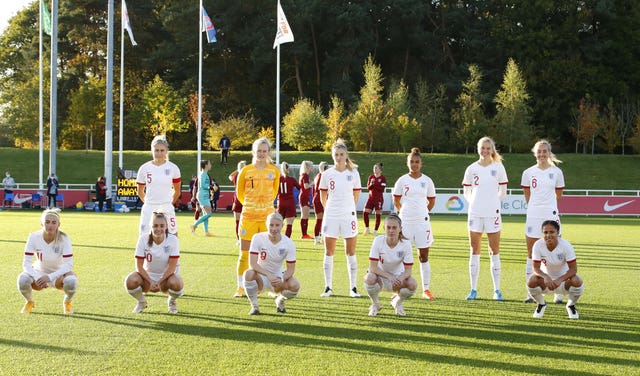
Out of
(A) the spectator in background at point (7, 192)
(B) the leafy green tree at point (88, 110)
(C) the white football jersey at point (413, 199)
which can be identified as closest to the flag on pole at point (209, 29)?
(A) the spectator in background at point (7, 192)

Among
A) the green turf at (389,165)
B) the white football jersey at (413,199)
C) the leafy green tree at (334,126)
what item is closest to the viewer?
the white football jersey at (413,199)

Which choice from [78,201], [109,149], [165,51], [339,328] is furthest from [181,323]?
[165,51]

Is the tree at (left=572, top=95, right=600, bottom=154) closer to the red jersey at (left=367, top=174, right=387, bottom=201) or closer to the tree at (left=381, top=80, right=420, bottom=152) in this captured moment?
the tree at (left=381, top=80, right=420, bottom=152)

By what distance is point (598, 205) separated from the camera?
32.3 meters

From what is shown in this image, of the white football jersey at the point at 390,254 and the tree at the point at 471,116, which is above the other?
the tree at the point at 471,116

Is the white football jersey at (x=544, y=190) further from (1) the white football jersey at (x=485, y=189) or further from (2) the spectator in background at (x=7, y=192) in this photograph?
(2) the spectator in background at (x=7, y=192)

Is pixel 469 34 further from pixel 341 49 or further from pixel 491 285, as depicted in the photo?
pixel 491 285

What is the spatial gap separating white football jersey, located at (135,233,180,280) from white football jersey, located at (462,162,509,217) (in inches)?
155

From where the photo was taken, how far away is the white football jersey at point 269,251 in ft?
26.9

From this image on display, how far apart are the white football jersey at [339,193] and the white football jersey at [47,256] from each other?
3.42m

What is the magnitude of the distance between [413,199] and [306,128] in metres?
38.7

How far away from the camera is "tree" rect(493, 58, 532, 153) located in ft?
160

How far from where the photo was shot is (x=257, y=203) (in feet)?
29.5

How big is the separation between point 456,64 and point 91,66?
30760mm
